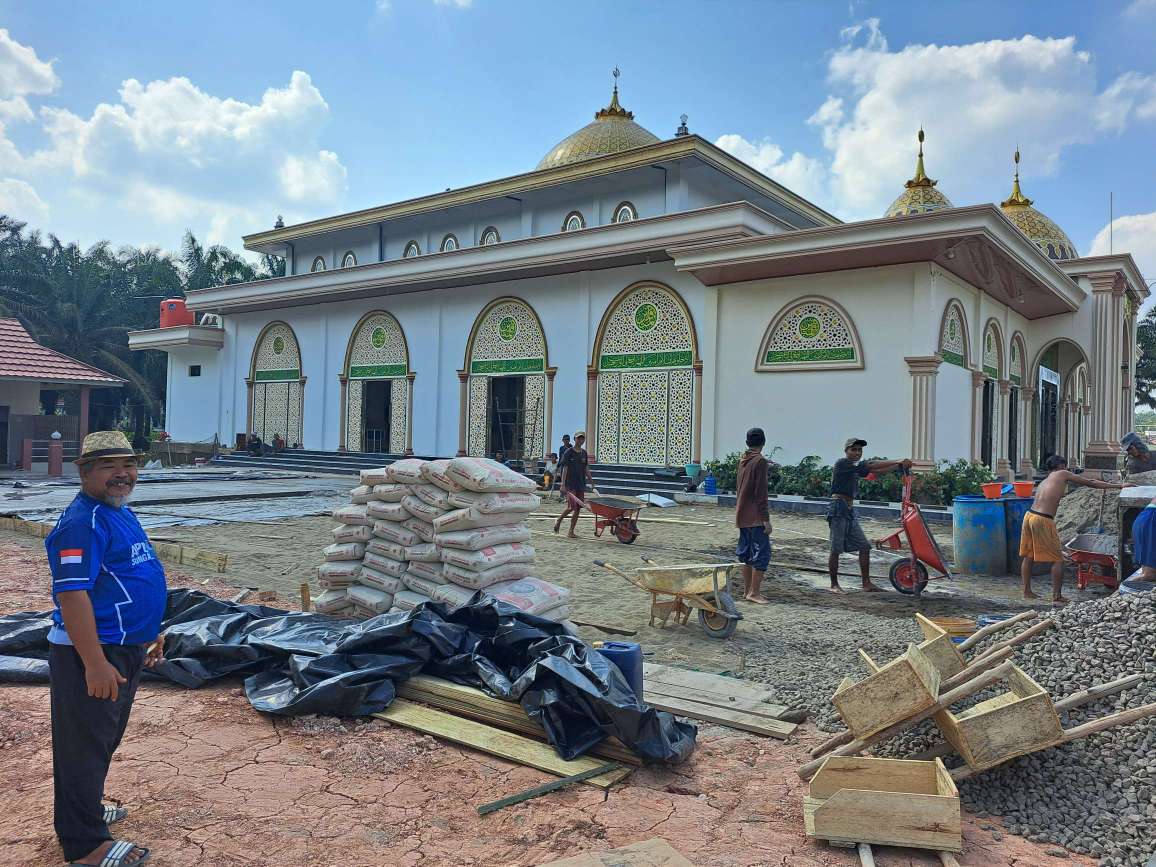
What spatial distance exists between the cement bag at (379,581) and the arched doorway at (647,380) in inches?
468

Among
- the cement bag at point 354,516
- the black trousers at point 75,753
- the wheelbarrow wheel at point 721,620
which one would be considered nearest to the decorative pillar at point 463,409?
the cement bag at point 354,516

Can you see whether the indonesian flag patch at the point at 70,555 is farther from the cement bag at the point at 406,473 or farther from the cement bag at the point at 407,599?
the cement bag at the point at 406,473

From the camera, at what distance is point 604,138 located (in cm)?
2358

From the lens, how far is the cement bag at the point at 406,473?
19.1 ft

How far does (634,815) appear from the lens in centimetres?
304

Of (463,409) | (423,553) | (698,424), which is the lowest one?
(423,553)

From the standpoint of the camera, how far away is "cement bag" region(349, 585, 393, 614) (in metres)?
5.61

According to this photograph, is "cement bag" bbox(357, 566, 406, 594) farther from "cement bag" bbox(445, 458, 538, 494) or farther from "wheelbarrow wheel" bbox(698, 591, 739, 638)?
"wheelbarrow wheel" bbox(698, 591, 739, 638)

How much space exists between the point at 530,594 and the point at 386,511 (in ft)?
4.08

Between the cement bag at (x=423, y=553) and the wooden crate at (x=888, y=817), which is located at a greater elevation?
the cement bag at (x=423, y=553)

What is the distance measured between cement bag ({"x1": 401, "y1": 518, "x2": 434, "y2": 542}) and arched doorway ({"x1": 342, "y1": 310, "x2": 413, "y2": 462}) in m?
17.0

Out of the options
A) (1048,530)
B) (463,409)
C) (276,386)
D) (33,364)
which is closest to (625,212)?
(463,409)

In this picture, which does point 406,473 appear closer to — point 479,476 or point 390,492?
point 390,492

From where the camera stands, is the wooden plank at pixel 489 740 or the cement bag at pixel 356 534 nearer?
the wooden plank at pixel 489 740
